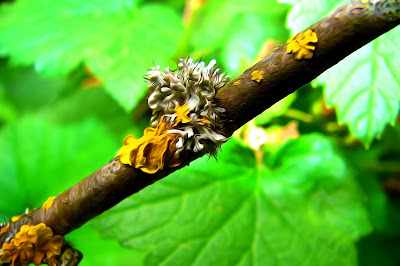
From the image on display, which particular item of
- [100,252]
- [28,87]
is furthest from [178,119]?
[28,87]

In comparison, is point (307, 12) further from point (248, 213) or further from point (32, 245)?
point (32, 245)

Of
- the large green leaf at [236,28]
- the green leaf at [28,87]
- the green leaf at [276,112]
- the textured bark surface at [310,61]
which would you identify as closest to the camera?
the textured bark surface at [310,61]

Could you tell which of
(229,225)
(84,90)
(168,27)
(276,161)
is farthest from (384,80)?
(84,90)

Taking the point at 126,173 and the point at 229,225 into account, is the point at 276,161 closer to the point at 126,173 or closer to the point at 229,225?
the point at 229,225

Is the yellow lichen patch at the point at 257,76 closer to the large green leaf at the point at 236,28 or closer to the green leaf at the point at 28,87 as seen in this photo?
the large green leaf at the point at 236,28

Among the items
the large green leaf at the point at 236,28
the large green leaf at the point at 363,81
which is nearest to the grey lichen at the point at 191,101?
the large green leaf at the point at 363,81

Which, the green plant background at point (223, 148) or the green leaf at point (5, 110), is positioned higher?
the green leaf at point (5, 110)

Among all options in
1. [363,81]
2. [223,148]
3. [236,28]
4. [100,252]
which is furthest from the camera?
[236,28]
